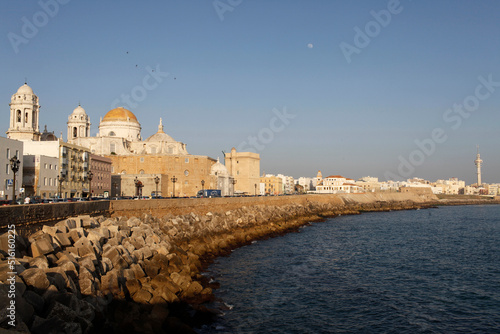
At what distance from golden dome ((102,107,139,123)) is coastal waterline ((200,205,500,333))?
51.0 m

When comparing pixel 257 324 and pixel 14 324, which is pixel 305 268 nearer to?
pixel 257 324

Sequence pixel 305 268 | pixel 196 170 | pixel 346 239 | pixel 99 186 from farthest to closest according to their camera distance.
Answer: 1. pixel 196 170
2. pixel 99 186
3. pixel 346 239
4. pixel 305 268

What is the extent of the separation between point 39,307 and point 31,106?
61483mm

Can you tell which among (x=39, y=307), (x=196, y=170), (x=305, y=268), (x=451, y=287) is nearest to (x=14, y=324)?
(x=39, y=307)

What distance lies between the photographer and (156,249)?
20.4 m

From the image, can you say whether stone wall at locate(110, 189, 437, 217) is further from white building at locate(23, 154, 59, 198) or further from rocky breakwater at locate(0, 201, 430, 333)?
white building at locate(23, 154, 59, 198)

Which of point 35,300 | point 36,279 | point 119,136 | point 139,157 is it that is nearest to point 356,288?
point 36,279

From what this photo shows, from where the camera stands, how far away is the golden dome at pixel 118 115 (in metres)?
76.6

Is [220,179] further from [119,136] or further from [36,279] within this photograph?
[36,279]

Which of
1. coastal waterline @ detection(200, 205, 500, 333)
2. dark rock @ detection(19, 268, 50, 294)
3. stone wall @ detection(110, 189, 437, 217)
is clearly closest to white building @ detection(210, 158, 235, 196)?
stone wall @ detection(110, 189, 437, 217)

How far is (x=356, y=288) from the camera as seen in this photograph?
811 inches

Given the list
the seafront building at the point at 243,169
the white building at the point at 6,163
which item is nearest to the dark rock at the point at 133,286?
the white building at the point at 6,163

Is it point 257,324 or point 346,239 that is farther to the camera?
point 346,239

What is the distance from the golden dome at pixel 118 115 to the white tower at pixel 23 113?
1436 cm
